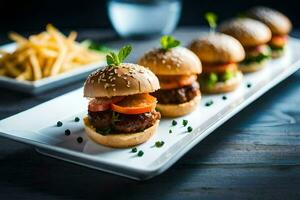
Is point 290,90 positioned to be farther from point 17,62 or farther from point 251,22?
point 17,62

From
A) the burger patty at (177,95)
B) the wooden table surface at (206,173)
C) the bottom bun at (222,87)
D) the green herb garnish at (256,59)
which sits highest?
the green herb garnish at (256,59)

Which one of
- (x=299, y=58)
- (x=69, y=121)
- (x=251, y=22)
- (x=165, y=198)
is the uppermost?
(x=251, y=22)

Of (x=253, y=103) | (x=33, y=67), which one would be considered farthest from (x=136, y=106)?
(x=33, y=67)

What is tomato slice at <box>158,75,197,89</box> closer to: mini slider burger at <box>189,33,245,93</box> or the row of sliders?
the row of sliders

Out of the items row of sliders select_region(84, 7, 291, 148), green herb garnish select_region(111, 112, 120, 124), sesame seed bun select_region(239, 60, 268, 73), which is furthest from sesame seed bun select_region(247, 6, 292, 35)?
green herb garnish select_region(111, 112, 120, 124)

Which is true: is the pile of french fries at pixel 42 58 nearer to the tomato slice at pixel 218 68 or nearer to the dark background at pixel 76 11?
the tomato slice at pixel 218 68

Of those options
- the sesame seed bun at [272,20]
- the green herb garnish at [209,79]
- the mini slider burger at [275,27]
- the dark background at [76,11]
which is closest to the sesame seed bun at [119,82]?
the green herb garnish at [209,79]
